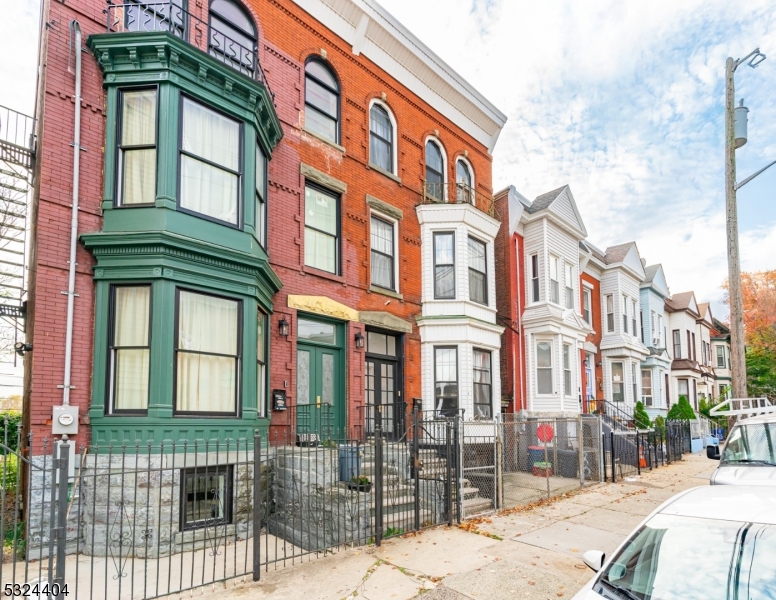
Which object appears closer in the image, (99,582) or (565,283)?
(99,582)

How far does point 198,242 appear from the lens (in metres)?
8.74

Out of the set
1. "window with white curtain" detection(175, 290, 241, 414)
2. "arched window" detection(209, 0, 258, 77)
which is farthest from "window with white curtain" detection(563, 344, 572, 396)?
"arched window" detection(209, 0, 258, 77)

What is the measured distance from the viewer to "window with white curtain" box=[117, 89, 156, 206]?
877 cm

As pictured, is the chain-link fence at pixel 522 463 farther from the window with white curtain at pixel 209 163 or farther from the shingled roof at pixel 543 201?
the shingled roof at pixel 543 201

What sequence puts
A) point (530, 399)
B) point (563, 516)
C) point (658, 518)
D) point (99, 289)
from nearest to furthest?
point (658, 518) < point (99, 289) < point (563, 516) < point (530, 399)

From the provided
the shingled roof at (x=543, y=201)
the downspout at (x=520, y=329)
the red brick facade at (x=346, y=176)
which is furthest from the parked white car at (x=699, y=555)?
the shingled roof at (x=543, y=201)

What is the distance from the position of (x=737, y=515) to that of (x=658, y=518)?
1.77ft

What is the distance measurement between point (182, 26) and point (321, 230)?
4.86 meters

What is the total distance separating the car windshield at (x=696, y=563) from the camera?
129 inches

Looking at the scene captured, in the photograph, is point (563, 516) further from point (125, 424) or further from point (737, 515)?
point (125, 424)

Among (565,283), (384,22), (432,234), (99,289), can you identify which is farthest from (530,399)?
(99,289)

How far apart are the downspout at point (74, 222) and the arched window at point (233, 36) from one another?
255cm

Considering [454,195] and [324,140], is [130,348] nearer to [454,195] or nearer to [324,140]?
[324,140]

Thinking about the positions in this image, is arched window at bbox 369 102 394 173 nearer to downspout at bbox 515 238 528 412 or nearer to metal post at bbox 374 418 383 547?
downspout at bbox 515 238 528 412
